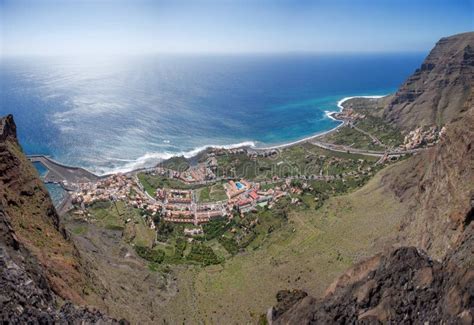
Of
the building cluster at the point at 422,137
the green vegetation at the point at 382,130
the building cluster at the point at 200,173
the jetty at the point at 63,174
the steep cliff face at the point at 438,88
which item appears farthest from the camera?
the steep cliff face at the point at 438,88

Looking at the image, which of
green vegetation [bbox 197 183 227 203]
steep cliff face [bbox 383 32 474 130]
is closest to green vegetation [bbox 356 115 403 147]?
steep cliff face [bbox 383 32 474 130]

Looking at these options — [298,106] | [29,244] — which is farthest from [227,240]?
[298,106]

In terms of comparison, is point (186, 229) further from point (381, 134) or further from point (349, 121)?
point (349, 121)

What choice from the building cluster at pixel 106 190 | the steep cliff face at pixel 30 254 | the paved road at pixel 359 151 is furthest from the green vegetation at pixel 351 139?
the steep cliff face at pixel 30 254

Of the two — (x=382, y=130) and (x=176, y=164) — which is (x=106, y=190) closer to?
(x=176, y=164)

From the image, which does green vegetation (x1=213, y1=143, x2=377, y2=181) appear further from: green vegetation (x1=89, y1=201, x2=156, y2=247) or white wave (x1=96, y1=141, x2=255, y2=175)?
green vegetation (x1=89, y1=201, x2=156, y2=247)

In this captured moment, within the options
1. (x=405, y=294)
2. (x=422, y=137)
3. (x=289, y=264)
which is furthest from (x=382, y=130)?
(x=405, y=294)

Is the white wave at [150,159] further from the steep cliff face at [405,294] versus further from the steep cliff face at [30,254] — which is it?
the steep cliff face at [405,294]
